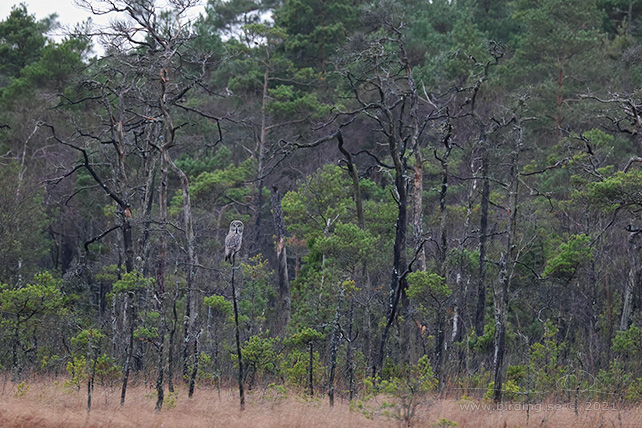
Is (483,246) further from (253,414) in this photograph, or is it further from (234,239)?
(253,414)

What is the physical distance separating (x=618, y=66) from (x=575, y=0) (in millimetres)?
3786

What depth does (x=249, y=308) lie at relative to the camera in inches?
858

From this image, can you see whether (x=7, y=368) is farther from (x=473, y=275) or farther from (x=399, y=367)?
(x=473, y=275)

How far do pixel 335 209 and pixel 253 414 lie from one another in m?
10.0

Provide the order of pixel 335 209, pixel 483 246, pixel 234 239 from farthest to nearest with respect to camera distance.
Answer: pixel 335 209 → pixel 483 246 → pixel 234 239

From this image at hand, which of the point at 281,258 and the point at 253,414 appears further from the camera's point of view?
the point at 281,258

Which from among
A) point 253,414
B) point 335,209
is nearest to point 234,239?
point 253,414

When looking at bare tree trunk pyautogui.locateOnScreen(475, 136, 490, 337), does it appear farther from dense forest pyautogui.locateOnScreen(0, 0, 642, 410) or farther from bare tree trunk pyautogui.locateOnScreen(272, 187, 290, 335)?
bare tree trunk pyautogui.locateOnScreen(272, 187, 290, 335)

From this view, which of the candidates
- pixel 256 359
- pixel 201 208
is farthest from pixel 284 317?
pixel 201 208

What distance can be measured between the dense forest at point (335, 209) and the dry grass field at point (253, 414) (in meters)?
0.52

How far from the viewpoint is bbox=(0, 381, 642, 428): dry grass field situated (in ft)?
41.5

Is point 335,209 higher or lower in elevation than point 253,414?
higher

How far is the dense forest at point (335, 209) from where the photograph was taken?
17234 millimetres

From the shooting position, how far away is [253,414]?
Result: 44.8ft
